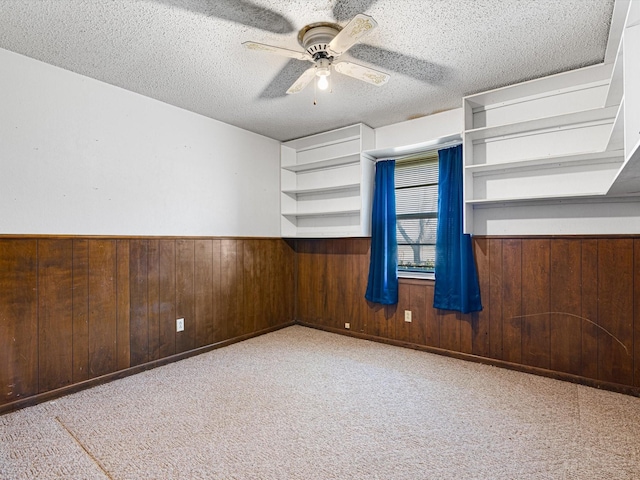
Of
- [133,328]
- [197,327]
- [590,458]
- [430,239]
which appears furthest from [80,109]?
[590,458]

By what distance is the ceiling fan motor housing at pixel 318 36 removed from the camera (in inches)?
82.8

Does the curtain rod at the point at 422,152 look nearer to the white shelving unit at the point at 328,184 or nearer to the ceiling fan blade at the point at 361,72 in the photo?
the white shelving unit at the point at 328,184

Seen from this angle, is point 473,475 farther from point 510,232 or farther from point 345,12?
point 345,12

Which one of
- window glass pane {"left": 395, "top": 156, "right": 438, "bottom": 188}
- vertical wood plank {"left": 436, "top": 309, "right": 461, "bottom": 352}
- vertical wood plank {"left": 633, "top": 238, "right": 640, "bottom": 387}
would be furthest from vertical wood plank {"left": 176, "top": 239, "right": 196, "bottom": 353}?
vertical wood plank {"left": 633, "top": 238, "right": 640, "bottom": 387}

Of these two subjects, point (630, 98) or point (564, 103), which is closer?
point (630, 98)

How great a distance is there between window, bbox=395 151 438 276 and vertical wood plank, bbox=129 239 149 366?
8.47 feet

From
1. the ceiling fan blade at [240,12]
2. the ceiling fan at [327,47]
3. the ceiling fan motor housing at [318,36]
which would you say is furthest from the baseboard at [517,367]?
the ceiling fan blade at [240,12]

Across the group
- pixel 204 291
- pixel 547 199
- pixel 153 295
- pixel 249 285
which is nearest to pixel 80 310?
pixel 153 295

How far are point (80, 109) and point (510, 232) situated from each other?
374cm

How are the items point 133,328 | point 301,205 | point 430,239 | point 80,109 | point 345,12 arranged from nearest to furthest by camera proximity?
point 345,12 → point 80,109 → point 133,328 → point 430,239 → point 301,205

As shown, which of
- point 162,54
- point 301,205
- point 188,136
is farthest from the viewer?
point 301,205

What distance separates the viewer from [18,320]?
7.91 ft

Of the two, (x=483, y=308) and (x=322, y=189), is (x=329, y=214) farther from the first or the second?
(x=483, y=308)

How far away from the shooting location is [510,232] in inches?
125
